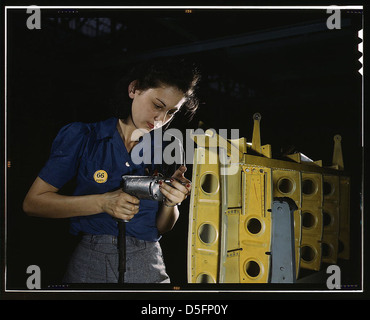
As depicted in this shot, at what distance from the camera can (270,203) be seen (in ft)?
6.73

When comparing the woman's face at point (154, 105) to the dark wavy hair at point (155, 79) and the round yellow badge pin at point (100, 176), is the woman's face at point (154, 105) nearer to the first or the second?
the dark wavy hair at point (155, 79)

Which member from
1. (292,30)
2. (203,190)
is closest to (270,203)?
(203,190)

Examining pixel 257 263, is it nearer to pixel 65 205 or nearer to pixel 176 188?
pixel 176 188

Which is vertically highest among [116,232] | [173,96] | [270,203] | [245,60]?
[245,60]

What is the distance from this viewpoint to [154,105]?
6.11 feet

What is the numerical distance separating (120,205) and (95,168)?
0.29 m

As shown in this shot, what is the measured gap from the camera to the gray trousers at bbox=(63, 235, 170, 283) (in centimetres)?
173

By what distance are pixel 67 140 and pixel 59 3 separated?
2.77ft

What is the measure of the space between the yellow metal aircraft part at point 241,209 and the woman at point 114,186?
0.20 m

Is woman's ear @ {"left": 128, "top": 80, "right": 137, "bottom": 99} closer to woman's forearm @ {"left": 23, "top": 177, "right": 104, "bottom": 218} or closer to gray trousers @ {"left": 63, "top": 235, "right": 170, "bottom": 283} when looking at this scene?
woman's forearm @ {"left": 23, "top": 177, "right": 104, "bottom": 218}

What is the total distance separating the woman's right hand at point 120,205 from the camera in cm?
170

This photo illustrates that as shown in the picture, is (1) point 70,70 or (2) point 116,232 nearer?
(2) point 116,232

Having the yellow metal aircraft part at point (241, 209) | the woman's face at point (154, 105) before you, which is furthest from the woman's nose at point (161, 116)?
the yellow metal aircraft part at point (241, 209)

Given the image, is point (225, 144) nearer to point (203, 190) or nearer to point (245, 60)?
point (203, 190)
